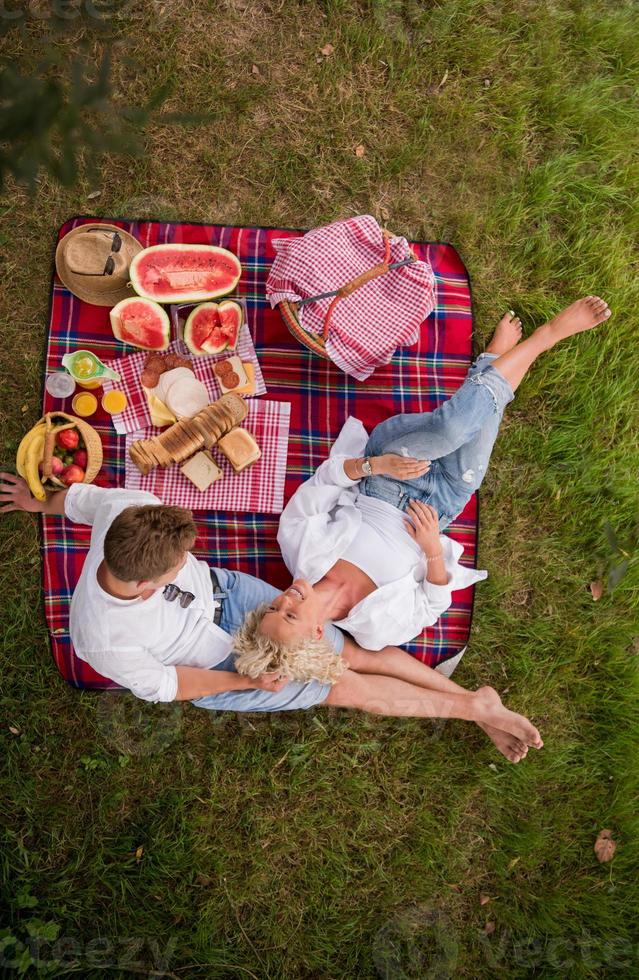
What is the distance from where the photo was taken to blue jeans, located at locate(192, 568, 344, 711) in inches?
160

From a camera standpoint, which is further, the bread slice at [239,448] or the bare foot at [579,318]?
the bare foot at [579,318]

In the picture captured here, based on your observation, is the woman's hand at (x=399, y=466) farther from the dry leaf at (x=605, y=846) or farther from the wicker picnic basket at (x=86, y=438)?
the dry leaf at (x=605, y=846)

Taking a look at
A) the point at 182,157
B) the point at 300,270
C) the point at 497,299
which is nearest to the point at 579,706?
the point at 497,299

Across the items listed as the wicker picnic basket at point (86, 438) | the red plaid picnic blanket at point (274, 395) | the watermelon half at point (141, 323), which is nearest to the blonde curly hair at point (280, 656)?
the red plaid picnic blanket at point (274, 395)

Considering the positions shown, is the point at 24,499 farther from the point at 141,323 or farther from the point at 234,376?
the point at 234,376

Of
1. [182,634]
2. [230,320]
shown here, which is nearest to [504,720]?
[182,634]

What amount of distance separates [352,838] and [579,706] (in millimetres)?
1831

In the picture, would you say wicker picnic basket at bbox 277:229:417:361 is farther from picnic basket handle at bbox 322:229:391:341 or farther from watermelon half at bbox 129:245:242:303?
watermelon half at bbox 129:245:242:303

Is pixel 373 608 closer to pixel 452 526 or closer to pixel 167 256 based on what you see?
pixel 452 526

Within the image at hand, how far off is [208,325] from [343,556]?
177cm

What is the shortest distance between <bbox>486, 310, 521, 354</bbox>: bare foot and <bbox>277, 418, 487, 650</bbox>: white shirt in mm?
1373

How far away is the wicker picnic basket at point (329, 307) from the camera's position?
13.4 ft

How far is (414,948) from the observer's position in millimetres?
4453

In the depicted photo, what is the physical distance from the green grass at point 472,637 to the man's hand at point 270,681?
3.44 ft
